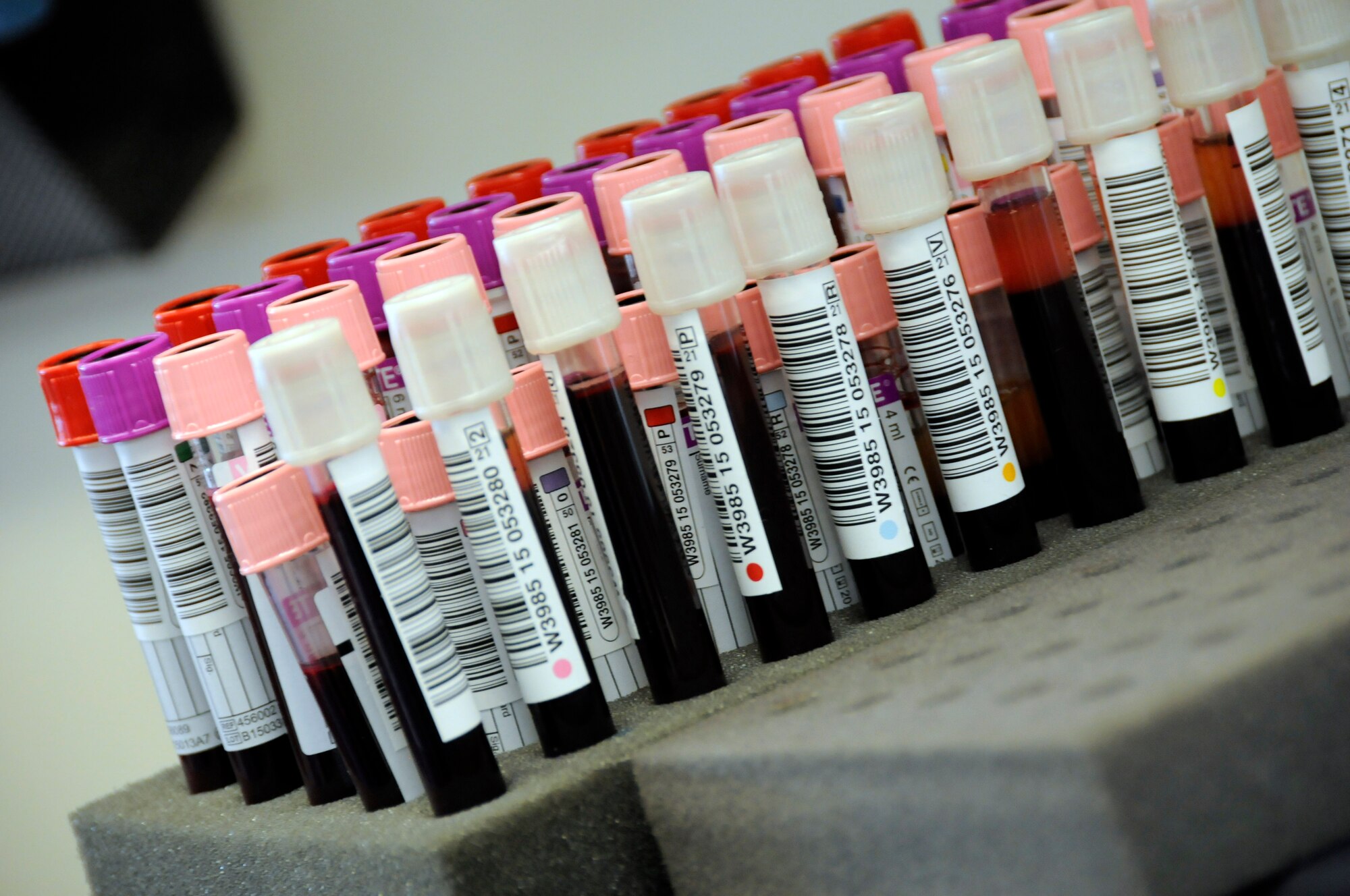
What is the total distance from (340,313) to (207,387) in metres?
0.05

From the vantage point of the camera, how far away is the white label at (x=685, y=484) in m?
0.48

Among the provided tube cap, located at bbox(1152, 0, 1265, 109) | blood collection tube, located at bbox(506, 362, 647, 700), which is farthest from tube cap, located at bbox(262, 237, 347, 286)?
tube cap, located at bbox(1152, 0, 1265, 109)

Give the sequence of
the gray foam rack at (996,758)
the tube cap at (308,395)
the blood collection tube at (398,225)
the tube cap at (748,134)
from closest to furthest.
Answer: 1. the gray foam rack at (996,758)
2. the tube cap at (308,395)
3. the tube cap at (748,134)
4. the blood collection tube at (398,225)

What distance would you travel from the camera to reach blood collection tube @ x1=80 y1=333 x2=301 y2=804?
0.50m

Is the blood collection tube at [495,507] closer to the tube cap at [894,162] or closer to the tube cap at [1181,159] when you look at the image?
the tube cap at [894,162]

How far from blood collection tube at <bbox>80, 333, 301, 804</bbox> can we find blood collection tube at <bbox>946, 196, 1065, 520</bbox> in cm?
30

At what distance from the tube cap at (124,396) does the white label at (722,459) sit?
0.65 feet

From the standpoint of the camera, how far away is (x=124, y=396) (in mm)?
497

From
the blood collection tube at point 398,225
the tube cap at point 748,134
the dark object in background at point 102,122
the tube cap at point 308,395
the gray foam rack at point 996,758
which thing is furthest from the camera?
the dark object in background at point 102,122

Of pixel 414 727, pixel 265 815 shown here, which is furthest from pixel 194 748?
pixel 414 727

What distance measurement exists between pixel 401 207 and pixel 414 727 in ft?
1.06

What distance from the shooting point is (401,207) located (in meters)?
0.66

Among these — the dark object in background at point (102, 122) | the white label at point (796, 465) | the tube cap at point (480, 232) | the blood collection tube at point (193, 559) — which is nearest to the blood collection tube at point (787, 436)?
the white label at point (796, 465)

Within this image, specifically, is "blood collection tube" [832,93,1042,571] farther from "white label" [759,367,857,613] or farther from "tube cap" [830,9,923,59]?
"tube cap" [830,9,923,59]
